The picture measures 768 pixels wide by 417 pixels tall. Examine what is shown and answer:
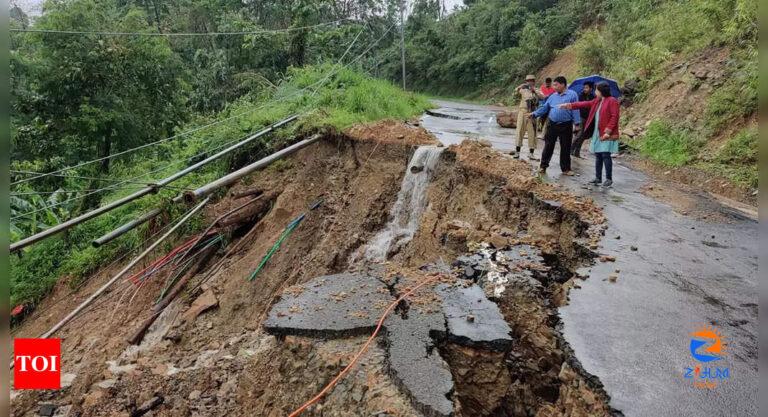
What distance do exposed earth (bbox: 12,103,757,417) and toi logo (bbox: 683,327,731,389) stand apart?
67 mm

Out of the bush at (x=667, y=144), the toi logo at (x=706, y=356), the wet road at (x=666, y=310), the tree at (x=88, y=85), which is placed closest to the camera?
the wet road at (x=666, y=310)

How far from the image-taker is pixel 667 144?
31.1ft

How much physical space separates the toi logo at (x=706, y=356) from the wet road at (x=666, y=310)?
0.11 ft

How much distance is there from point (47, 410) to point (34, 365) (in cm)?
152

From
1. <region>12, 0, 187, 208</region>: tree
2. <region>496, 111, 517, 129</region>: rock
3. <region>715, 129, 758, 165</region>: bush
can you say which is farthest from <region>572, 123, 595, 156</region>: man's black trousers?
<region>12, 0, 187, 208</region>: tree

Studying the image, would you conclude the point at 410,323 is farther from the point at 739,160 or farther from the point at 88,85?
the point at 88,85

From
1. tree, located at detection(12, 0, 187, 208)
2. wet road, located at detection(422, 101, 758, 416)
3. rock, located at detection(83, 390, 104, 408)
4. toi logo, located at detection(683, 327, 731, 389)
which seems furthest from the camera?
tree, located at detection(12, 0, 187, 208)

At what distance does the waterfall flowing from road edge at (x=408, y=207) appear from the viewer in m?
7.23

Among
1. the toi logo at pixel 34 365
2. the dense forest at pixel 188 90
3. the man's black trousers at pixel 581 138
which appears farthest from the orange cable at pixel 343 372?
the man's black trousers at pixel 581 138

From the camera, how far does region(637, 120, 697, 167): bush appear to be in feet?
29.1

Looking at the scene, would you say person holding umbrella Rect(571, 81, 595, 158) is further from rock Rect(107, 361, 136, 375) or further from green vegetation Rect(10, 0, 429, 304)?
rock Rect(107, 361, 136, 375)

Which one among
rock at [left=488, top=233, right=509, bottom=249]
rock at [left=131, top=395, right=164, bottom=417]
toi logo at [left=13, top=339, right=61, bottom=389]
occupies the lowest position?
rock at [left=131, top=395, right=164, bottom=417]

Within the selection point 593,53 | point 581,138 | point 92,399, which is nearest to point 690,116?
point 581,138

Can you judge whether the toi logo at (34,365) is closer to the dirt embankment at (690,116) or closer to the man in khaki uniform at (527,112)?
the man in khaki uniform at (527,112)
